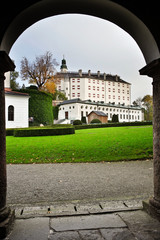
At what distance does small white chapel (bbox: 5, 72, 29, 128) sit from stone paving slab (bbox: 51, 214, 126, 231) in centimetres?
2778

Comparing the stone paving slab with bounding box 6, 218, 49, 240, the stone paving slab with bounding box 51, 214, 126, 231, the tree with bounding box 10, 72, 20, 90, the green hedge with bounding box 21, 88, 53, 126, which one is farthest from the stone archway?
the tree with bounding box 10, 72, 20, 90

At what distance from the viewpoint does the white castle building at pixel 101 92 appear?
73438mm

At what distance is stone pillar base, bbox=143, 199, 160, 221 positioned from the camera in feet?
10.6

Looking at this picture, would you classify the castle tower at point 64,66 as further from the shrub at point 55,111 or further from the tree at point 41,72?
the tree at point 41,72

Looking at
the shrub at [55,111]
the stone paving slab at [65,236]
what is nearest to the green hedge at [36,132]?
the stone paving slab at [65,236]

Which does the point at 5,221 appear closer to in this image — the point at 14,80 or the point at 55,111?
the point at 14,80

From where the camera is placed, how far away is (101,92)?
88250 mm

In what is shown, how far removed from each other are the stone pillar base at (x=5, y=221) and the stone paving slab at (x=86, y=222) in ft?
2.18

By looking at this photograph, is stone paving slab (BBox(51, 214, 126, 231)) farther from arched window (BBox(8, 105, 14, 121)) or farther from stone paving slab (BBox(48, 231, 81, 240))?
arched window (BBox(8, 105, 14, 121))

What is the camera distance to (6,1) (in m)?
3.13

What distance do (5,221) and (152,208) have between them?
2.45m

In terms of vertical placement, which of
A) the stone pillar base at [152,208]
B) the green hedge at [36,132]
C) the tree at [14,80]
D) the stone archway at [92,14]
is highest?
the tree at [14,80]

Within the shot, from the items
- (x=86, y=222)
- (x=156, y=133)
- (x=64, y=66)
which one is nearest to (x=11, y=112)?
(x=86, y=222)

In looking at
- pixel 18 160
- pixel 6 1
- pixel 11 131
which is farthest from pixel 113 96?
pixel 6 1
